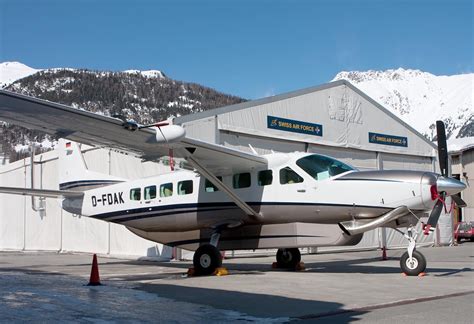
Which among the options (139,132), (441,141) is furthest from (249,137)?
(139,132)

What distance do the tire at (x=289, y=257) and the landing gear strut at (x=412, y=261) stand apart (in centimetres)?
350

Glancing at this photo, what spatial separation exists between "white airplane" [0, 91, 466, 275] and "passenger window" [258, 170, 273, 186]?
0.03 m

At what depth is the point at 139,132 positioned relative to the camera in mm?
11930

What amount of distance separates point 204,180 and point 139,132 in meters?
3.97

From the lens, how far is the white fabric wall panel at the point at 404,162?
30.5 meters

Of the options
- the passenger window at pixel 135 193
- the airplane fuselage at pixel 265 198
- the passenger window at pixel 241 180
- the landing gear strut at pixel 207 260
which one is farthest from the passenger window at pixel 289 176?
the passenger window at pixel 135 193

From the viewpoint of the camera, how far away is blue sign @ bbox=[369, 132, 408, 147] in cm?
2983

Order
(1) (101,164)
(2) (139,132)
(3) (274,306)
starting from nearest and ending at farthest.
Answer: (3) (274,306) < (2) (139,132) < (1) (101,164)

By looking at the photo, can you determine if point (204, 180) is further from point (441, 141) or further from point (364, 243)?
point (364, 243)

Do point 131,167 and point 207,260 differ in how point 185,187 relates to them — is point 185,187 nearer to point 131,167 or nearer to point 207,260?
point 207,260

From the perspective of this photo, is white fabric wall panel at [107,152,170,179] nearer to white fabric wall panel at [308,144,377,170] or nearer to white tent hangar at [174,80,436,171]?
white tent hangar at [174,80,436,171]

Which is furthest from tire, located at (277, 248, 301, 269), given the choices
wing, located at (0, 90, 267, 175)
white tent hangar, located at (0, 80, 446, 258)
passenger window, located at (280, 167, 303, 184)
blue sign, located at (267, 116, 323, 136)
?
blue sign, located at (267, 116, 323, 136)

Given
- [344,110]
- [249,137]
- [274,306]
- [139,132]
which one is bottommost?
[274,306]

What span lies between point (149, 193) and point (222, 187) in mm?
3170
